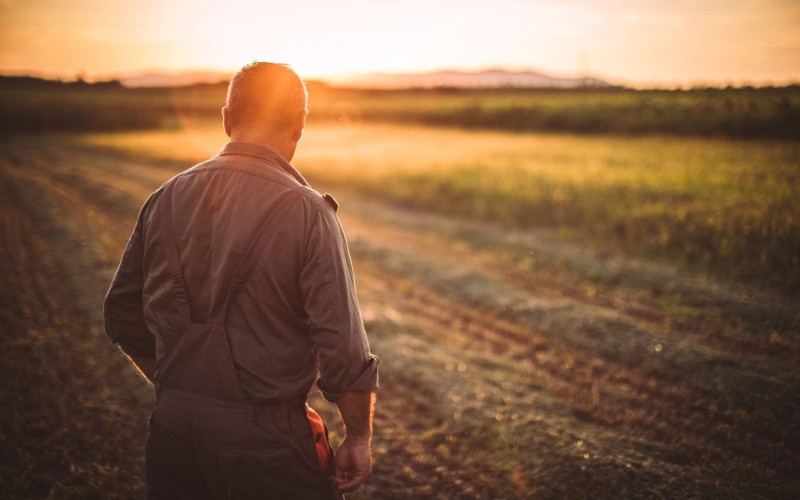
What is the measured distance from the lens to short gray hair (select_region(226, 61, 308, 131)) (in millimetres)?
1717

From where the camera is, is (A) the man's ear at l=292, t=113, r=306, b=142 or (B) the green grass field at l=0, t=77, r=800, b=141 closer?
(A) the man's ear at l=292, t=113, r=306, b=142

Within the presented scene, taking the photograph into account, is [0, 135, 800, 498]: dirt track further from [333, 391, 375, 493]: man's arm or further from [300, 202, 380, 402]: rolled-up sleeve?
[300, 202, 380, 402]: rolled-up sleeve

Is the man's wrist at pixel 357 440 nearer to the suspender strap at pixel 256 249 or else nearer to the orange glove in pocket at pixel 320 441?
the orange glove in pocket at pixel 320 441

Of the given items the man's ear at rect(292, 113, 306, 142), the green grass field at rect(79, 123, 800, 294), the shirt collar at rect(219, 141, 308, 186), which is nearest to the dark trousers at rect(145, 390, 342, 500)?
the shirt collar at rect(219, 141, 308, 186)

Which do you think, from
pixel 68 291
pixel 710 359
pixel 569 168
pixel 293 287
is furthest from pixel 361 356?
pixel 569 168

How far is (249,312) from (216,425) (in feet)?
1.44

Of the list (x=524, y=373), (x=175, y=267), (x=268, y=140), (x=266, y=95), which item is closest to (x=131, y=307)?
(x=175, y=267)

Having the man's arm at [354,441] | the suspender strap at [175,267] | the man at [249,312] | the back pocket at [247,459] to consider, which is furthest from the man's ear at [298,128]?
the back pocket at [247,459]

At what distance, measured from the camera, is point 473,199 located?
515 inches

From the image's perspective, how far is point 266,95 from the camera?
1.72m

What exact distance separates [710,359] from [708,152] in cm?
1545

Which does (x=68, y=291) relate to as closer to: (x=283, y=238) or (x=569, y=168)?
(x=283, y=238)

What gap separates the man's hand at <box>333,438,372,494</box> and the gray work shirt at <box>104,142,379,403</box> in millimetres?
254

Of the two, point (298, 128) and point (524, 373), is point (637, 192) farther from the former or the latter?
point (298, 128)
